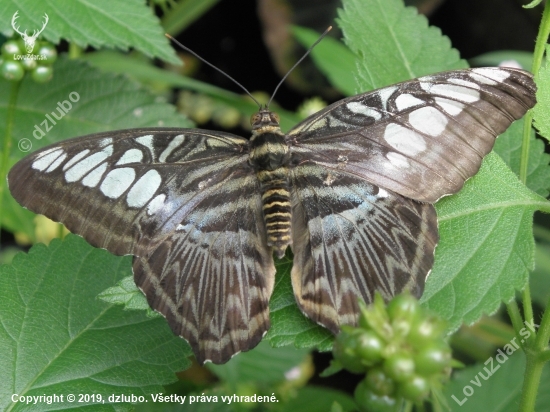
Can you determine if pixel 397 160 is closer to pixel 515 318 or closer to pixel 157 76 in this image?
pixel 515 318

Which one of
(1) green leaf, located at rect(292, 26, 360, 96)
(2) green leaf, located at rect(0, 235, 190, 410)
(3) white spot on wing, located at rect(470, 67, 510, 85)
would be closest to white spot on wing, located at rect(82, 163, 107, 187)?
(2) green leaf, located at rect(0, 235, 190, 410)

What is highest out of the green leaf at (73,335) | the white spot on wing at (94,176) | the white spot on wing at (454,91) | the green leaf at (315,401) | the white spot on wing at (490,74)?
the white spot on wing at (490,74)

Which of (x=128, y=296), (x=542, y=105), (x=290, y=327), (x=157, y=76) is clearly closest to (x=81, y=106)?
(x=157, y=76)

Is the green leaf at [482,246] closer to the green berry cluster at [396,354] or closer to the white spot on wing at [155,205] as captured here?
the green berry cluster at [396,354]

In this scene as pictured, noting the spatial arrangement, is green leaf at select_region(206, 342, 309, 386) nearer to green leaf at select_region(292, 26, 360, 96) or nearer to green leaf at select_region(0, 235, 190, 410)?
green leaf at select_region(0, 235, 190, 410)

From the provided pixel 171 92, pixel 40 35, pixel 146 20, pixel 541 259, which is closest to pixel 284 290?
pixel 146 20

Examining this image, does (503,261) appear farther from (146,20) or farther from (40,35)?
(40,35)

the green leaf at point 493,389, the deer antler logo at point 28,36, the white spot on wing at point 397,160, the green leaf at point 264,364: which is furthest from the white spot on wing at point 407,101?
the green leaf at point 264,364
